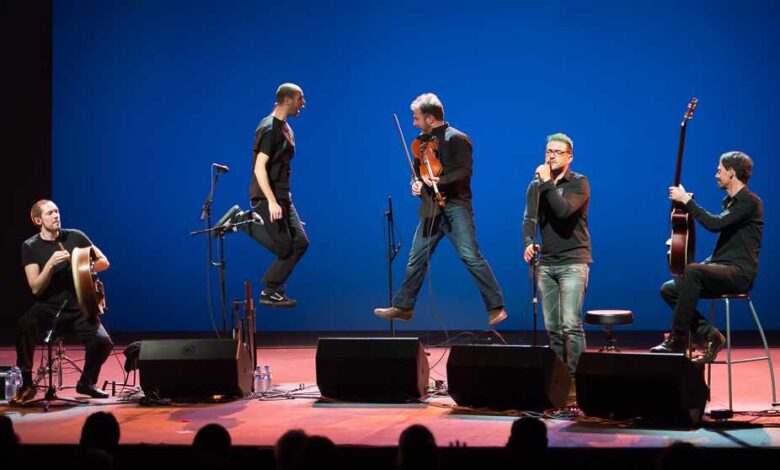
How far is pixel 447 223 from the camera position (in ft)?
23.4

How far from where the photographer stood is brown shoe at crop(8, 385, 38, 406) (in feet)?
21.5

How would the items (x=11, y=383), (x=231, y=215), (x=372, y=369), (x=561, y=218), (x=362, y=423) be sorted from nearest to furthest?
(x=362, y=423) < (x=372, y=369) < (x=561, y=218) < (x=11, y=383) < (x=231, y=215)

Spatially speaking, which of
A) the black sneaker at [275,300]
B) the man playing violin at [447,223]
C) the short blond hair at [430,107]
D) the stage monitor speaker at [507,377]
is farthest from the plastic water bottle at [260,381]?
the short blond hair at [430,107]

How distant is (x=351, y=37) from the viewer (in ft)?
34.5

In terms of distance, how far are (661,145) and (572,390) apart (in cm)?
459

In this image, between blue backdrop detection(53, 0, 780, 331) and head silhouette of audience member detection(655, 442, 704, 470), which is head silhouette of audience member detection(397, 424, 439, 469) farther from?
blue backdrop detection(53, 0, 780, 331)

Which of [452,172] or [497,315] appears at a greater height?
[452,172]

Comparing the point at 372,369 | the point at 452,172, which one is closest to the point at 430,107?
the point at 452,172

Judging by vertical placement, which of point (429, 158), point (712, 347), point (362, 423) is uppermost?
point (429, 158)

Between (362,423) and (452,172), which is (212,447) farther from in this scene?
(452,172)

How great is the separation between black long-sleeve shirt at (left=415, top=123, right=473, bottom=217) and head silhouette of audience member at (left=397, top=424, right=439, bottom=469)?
4.11 m

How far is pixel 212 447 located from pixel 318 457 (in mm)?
530

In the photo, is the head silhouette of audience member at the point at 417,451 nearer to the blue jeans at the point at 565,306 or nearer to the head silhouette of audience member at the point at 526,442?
the head silhouette of audience member at the point at 526,442

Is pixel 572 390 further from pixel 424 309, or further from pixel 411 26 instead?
pixel 411 26
